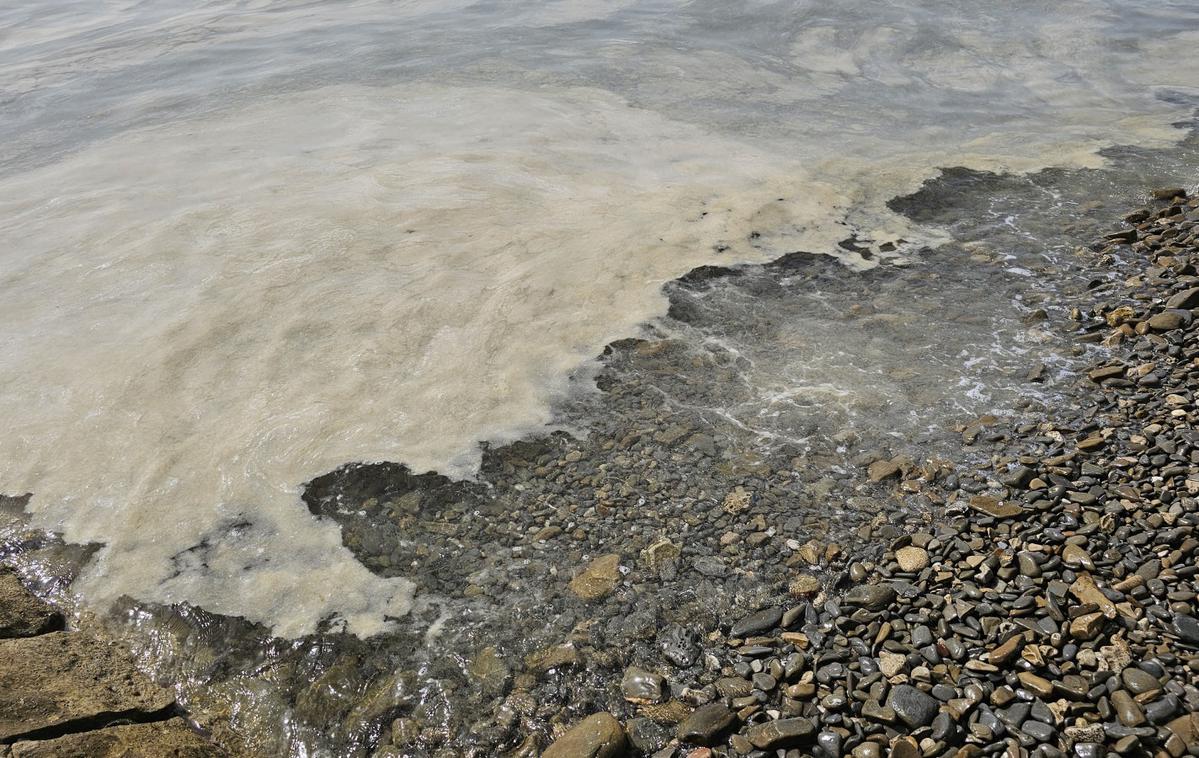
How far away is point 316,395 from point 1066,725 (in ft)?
15.1

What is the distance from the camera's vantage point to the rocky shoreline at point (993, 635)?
3.08 m

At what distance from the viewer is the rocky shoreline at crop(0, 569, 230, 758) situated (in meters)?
3.07

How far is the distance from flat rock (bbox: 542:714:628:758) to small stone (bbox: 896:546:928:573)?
1.60 m

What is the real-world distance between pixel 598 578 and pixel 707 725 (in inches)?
41.3

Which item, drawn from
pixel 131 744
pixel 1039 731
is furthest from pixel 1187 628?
pixel 131 744

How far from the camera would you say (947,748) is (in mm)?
3059

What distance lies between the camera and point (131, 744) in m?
3.17

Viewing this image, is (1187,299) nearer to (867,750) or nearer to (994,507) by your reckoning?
(994,507)

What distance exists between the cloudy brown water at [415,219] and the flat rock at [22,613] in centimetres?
18

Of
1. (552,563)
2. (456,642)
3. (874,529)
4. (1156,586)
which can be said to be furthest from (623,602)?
(1156,586)

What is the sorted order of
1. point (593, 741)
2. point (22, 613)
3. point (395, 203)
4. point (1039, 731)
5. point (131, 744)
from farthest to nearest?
point (395, 203) < point (22, 613) < point (593, 741) < point (131, 744) < point (1039, 731)

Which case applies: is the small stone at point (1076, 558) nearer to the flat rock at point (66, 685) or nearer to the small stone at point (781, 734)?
the small stone at point (781, 734)

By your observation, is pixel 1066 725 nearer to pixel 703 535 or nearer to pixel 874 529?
pixel 874 529

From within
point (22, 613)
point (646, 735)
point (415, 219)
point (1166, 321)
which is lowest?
point (646, 735)
